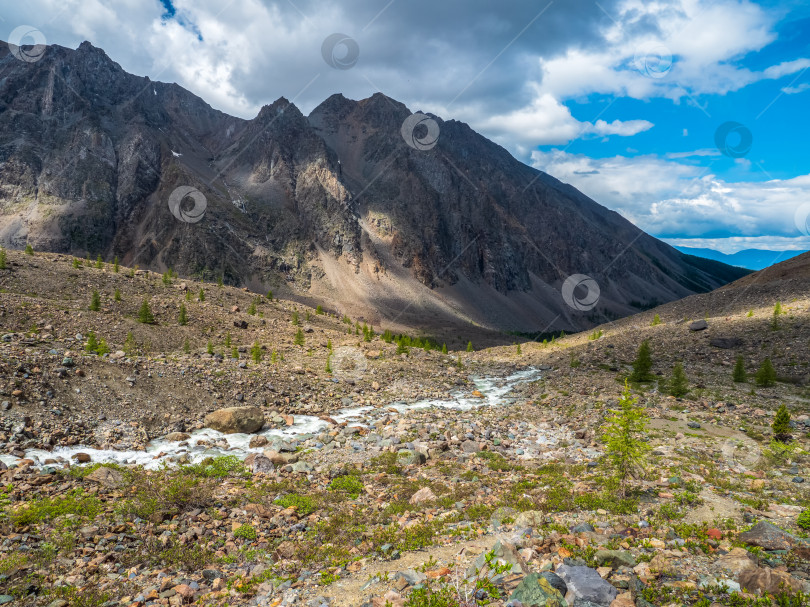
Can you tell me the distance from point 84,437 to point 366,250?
16088 centimetres

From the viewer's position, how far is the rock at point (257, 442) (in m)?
22.7

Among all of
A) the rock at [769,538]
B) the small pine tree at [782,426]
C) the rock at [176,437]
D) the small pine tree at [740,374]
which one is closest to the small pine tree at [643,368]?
the small pine tree at [740,374]

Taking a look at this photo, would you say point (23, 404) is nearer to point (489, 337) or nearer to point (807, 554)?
point (807, 554)

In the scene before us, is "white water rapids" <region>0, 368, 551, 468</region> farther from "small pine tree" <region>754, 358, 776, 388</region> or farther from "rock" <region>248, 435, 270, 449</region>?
"small pine tree" <region>754, 358, 776, 388</region>

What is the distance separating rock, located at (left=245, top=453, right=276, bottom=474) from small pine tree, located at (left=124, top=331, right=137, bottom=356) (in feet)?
57.3

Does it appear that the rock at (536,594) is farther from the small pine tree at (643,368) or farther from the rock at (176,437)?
the small pine tree at (643,368)

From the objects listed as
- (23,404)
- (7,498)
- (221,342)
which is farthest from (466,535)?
(221,342)

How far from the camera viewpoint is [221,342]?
136ft

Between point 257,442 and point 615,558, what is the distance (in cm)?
1881

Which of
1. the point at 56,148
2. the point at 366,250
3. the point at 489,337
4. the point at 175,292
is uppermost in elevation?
the point at 56,148

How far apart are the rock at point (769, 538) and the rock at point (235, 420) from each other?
75.6 feet

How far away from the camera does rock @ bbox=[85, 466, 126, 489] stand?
1584 centimetres

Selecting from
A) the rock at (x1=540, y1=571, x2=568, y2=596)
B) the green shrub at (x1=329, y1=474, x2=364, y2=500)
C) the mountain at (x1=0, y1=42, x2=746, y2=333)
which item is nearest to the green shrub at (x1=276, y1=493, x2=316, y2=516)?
the green shrub at (x1=329, y1=474, x2=364, y2=500)

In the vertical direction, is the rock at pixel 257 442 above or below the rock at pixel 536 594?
below
